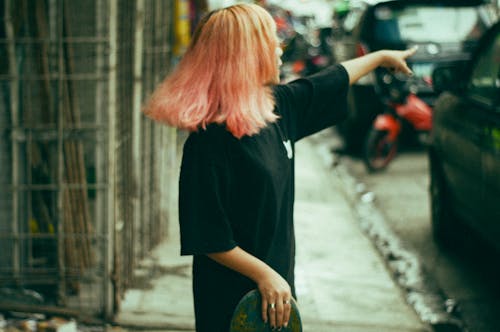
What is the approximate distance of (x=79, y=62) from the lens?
4.78m

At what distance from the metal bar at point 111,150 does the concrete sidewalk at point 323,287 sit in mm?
186

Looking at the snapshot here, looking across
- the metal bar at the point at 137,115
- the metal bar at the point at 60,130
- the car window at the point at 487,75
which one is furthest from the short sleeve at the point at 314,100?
the car window at the point at 487,75

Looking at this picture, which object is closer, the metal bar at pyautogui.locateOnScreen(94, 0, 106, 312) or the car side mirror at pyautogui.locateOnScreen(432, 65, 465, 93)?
the metal bar at pyautogui.locateOnScreen(94, 0, 106, 312)

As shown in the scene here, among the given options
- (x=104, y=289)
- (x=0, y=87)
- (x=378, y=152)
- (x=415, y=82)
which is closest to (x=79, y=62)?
(x=0, y=87)

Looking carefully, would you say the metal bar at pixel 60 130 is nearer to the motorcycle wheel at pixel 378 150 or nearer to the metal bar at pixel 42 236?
the metal bar at pixel 42 236

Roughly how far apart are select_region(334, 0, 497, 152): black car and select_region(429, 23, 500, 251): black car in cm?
363

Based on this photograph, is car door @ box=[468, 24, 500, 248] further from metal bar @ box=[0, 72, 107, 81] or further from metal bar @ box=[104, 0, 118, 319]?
metal bar @ box=[0, 72, 107, 81]

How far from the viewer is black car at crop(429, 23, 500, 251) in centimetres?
518

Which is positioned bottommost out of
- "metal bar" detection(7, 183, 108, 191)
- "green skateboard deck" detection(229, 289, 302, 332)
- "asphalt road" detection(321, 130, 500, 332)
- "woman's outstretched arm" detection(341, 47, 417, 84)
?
"asphalt road" detection(321, 130, 500, 332)

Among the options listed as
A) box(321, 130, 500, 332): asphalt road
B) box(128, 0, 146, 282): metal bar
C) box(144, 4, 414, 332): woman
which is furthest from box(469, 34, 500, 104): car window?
box(144, 4, 414, 332): woman

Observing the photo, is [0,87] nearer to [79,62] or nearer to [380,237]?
[79,62]

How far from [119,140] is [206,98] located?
100.0 inches

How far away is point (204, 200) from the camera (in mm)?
2391

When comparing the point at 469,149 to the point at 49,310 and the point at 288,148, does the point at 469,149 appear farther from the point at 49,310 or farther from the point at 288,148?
the point at 288,148
